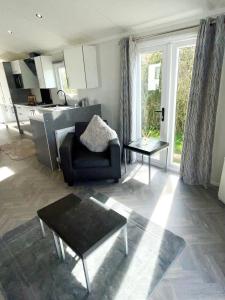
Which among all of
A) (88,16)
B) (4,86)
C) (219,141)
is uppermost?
(88,16)

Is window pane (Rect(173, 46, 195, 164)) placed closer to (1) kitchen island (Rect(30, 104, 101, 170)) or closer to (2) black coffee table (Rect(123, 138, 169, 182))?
(2) black coffee table (Rect(123, 138, 169, 182))

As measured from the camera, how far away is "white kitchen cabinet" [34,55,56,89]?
4530mm

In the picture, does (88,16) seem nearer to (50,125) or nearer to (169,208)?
(50,125)

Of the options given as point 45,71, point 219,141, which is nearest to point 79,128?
point 219,141

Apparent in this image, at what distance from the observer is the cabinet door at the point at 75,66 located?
3.47 metres

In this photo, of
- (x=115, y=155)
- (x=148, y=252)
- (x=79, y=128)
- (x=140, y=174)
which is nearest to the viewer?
(x=148, y=252)

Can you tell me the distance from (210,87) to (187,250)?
177 cm

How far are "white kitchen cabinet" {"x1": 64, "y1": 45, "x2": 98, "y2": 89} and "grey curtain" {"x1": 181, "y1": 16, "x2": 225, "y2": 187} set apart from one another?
1.93 m

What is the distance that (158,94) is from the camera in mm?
3029

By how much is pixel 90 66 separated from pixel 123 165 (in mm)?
1908

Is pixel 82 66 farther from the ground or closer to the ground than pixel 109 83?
farther from the ground

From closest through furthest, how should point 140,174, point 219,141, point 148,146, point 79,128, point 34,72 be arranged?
point 219,141 → point 148,146 → point 140,174 → point 79,128 → point 34,72

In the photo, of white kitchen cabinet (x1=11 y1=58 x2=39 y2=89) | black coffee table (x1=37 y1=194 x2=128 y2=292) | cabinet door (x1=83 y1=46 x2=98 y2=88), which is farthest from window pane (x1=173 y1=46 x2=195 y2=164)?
white kitchen cabinet (x1=11 y1=58 x2=39 y2=89)

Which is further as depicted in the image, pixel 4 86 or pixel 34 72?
pixel 4 86
